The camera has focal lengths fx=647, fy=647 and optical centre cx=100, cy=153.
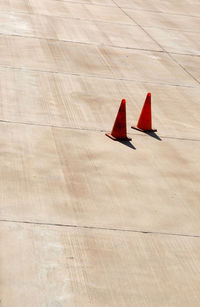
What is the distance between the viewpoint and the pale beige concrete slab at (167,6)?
64.6ft

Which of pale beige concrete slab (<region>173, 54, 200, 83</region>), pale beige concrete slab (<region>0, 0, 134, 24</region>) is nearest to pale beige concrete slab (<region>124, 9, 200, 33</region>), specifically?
pale beige concrete slab (<region>0, 0, 134, 24</region>)

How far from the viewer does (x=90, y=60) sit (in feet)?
41.6

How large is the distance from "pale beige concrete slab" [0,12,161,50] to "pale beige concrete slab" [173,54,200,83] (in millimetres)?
Answer: 729

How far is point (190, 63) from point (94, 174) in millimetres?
6820

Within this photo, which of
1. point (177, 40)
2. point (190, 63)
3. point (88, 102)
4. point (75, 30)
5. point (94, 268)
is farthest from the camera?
point (177, 40)

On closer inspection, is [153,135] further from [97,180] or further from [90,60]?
[90,60]

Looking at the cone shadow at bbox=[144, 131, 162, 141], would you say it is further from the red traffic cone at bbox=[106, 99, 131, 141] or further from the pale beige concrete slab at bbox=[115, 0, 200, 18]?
the pale beige concrete slab at bbox=[115, 0, 200, 18]

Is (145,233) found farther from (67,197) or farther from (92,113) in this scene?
(92,113)

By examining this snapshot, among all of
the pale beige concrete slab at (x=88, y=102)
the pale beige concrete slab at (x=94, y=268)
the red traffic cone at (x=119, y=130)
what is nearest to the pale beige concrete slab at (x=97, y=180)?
the red traffic cone at (x=119, y=130)

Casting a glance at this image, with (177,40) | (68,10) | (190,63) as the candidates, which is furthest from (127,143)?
(68,10)

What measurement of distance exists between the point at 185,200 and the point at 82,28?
890 centimetres

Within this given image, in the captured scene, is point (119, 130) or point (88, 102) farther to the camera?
point (88, 102)

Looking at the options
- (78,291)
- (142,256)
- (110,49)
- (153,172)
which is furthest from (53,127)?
(110,49)

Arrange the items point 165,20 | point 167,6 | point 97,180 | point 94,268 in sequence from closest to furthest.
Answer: point 94,268 < point 97,180 < point 165,20 < point 167,6
